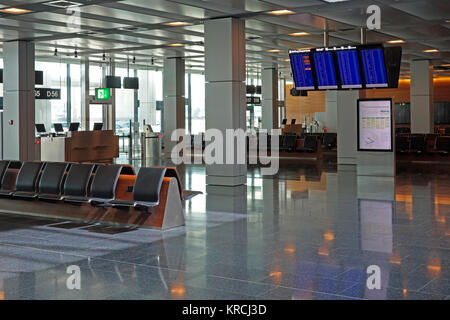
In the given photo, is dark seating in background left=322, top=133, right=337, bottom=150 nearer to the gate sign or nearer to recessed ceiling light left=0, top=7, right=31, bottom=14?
the gate sign

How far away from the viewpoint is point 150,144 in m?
23.6

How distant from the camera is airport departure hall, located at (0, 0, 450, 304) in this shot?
5914 millimetres

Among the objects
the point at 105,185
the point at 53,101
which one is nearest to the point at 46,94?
the point at 53,101

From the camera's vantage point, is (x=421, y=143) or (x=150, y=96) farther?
(x=150, y=96)

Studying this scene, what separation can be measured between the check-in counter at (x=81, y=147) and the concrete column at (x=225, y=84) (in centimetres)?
760

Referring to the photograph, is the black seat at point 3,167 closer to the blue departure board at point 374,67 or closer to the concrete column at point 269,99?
the blue departure board at point 374,67

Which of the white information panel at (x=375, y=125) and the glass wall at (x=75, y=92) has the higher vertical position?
the glass wall at (x=75, y=92)

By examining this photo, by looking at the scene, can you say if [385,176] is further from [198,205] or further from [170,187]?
[170,187]

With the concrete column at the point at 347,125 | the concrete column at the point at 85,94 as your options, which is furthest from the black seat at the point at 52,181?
the concrete column at the point at 85,94

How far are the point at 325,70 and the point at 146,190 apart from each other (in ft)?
24.2

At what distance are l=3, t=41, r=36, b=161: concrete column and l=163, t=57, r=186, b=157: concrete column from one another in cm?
706

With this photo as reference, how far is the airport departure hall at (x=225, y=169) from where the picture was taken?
591 cm

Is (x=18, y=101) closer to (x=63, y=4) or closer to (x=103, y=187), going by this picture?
(x=63, y=4)

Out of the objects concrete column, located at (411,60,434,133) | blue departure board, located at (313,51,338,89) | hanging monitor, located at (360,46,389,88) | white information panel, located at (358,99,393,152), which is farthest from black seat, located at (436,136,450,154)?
blue departure board, located at (313,51,338,89)
